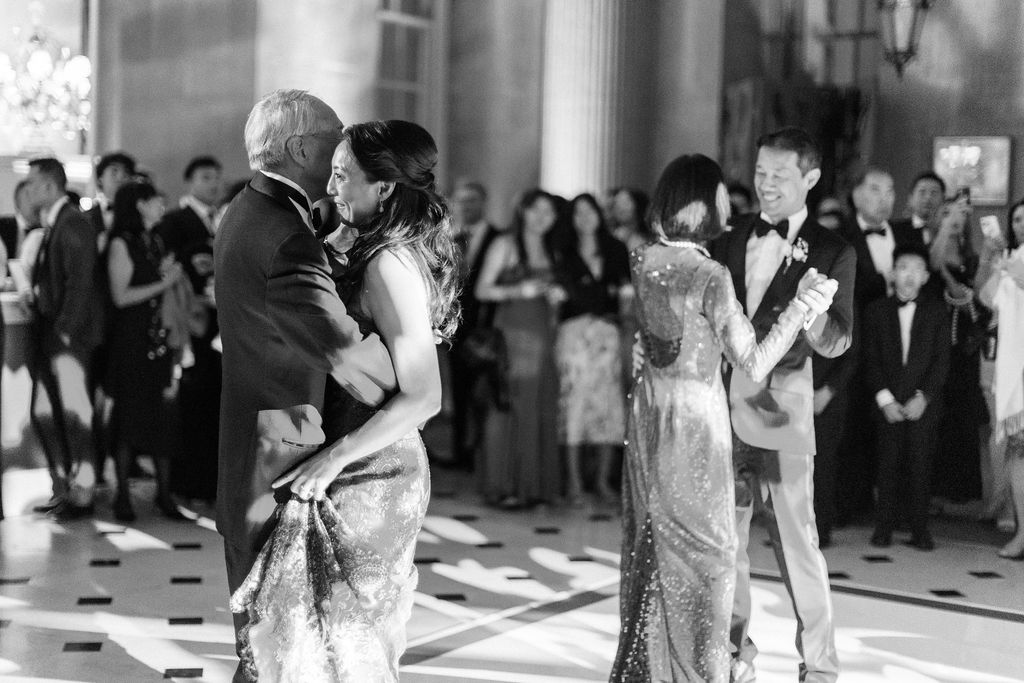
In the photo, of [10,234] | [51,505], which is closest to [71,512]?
[51,505]

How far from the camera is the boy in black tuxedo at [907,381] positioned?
6.52 metres

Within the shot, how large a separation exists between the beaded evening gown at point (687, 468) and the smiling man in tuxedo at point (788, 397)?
286mm

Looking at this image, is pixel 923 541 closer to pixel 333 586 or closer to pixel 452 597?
pixel 452 597

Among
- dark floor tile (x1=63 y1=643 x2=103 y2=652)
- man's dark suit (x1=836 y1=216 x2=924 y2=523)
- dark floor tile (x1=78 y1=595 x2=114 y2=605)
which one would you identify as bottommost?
dark floor tile (x1=78 y1=595 x2=114 y2=605)

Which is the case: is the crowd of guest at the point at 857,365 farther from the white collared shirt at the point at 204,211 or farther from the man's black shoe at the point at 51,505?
the man's black shoe at the point at 51,505

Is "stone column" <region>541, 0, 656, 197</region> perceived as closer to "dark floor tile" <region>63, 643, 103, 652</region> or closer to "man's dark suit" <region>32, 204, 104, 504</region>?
"man's dark suit" <region>32, 204, 104, 504</region>

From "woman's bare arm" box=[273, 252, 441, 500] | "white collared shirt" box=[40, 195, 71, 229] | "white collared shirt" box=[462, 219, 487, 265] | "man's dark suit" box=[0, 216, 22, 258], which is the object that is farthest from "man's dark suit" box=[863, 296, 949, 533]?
"man's dark suit" box=[0, 216, 22, 258]

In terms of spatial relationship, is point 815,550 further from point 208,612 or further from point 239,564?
point 208,612

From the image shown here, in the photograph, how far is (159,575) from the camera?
5.58m

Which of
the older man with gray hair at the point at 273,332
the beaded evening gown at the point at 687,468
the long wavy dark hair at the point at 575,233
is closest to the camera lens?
the older man with gray hair at the point at 273,332

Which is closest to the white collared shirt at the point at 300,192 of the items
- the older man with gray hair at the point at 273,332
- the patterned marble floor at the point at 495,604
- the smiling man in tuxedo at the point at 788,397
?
the older man with gray hair at the point at 273,332

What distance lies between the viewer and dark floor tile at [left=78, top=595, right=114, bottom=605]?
5.12m

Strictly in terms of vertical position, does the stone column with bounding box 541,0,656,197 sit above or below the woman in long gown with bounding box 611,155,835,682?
above

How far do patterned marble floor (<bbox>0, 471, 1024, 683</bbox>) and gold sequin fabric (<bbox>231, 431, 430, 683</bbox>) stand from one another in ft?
5.95
